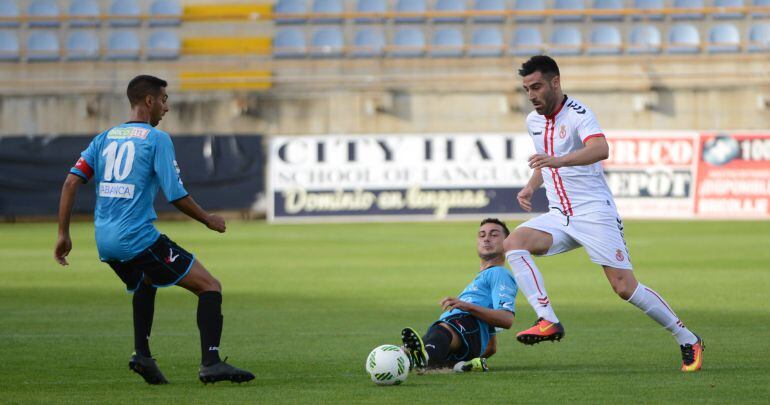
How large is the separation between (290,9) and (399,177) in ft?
28.4

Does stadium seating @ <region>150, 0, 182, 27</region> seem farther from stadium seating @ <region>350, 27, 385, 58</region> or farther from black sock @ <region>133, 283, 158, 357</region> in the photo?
black sock @ <region>133, 283, 158, 357</region>

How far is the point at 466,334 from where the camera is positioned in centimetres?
757

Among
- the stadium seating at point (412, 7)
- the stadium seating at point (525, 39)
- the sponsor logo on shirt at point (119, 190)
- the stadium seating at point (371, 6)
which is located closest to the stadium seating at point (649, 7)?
the stadium seating at point (525, 39)

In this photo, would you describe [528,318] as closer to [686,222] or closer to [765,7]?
[686,222]

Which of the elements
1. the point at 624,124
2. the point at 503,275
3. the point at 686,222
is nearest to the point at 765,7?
the point at 624,124

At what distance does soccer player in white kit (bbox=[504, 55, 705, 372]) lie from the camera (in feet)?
25.0

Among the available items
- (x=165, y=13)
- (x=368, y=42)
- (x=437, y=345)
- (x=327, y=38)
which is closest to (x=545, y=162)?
(x=437, y=345)

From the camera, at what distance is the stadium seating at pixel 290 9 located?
34938mm

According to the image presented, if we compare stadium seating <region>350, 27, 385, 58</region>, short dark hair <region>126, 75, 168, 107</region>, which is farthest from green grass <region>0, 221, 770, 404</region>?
stadium seating <region>350, 27, 385, 58</region>

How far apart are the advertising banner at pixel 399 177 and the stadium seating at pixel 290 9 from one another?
22.4ft

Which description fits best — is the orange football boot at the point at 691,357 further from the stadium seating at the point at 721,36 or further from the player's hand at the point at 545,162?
the stadium seating at the point at 721,36

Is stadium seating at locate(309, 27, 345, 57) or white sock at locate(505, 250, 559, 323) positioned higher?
stadium seating at locate(309, 27, 345, 57)

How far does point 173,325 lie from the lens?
1084 centimetres

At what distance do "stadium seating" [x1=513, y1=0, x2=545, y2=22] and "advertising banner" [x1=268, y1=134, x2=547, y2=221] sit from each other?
21.7 ft
